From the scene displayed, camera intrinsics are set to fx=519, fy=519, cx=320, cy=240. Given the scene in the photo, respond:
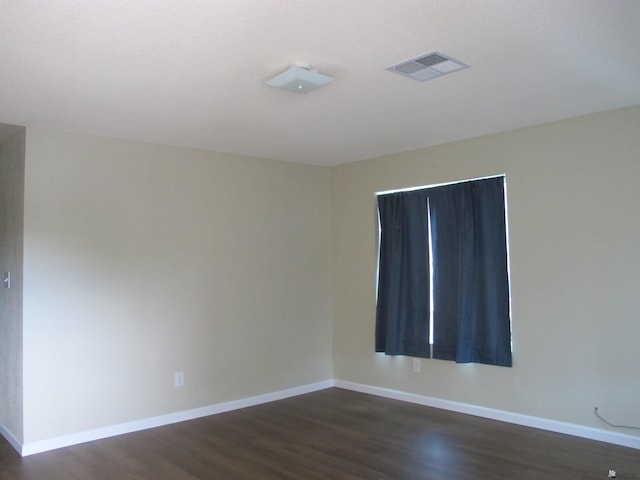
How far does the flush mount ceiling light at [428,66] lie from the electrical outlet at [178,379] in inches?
125

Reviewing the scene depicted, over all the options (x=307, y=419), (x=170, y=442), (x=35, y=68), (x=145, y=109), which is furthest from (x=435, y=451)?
(x=35, y=68)

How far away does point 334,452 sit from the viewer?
375 centimetres

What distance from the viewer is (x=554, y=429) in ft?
13.4

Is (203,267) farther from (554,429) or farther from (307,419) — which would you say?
(554,429)

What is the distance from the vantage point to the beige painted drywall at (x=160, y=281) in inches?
156

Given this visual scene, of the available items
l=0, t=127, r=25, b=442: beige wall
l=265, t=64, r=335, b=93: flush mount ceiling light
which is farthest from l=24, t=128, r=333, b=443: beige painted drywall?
l=265, t=64, r=335, b=93: flush mount ceiling light

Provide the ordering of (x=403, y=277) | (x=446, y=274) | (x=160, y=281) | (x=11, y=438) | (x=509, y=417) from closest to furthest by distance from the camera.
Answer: (x=11, y=438), (x=509, y=417), (x=160, y=281), (x=446, y=274), (x=403, y=277)

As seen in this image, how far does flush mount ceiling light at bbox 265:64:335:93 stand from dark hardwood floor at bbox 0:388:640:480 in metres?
2.43

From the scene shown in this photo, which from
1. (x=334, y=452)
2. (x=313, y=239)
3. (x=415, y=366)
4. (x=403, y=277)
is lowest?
(x=334, y=452)

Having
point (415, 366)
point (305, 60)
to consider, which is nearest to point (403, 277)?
point (415, 366)

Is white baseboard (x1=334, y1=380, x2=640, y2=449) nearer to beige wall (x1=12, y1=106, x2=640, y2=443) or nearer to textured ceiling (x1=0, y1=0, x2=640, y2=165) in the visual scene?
beige wall (x1=12, y1=106, x2=640, y2=443)

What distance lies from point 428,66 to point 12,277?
3493 mm

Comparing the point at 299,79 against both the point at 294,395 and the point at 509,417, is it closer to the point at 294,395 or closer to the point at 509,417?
the point at 509,417

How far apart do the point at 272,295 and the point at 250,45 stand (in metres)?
3.17
